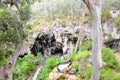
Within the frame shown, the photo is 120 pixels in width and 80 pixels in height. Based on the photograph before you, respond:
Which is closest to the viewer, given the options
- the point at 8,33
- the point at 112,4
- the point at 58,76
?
the point at 8,33

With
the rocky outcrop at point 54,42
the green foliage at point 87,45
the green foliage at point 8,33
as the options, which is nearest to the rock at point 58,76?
the green foliage at point 87,45

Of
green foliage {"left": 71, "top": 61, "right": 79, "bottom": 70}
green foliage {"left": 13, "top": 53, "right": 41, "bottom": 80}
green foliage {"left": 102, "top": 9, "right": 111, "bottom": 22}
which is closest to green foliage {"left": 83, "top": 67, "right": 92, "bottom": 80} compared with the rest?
green foliage {"left": 71, "top": 61, "right": 79, "bottom": 70}

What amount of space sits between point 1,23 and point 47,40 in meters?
14.8

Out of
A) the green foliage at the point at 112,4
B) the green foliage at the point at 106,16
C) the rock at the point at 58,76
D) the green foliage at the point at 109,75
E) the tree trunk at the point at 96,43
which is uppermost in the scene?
the green foliage at the point at 112,4

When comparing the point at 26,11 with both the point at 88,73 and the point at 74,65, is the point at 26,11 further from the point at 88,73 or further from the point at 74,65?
the point at 74,65

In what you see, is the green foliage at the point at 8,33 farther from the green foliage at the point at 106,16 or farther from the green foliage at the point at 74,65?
the green foliage at the point at 106,16

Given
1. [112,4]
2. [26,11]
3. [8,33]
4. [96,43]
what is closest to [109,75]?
[26,11]

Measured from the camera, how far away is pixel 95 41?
384 inches

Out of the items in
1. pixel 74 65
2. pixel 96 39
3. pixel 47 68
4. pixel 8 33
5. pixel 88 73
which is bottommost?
pixel 47 68

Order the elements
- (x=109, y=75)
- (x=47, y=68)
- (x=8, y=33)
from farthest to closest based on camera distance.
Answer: (x=47, y=68) < (x=109, y=75) < (x=8, y=33)

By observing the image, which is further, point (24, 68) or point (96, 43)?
point (24, 68)

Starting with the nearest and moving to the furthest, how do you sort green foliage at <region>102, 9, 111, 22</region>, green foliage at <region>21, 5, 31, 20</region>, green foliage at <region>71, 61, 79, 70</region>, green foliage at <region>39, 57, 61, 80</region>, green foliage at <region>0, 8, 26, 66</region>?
green foliage at <region>0, 8, 26, 66</region> → green foliage at <region>21, 5, 31, 20</region> → green foliage at <region>71, 61, 79, 70</region> → green foliage at <region>39, 57, 61, 80</region> → green foliage at <region>102, 9, 111, 22</region>

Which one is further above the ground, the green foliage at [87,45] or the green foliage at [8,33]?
the green foliage at [8,33]

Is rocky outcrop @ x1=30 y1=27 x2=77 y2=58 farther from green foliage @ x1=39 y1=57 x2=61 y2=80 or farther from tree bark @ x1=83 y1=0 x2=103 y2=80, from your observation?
tree bark @ x1=83 y1=0 x2=103 y2=80
